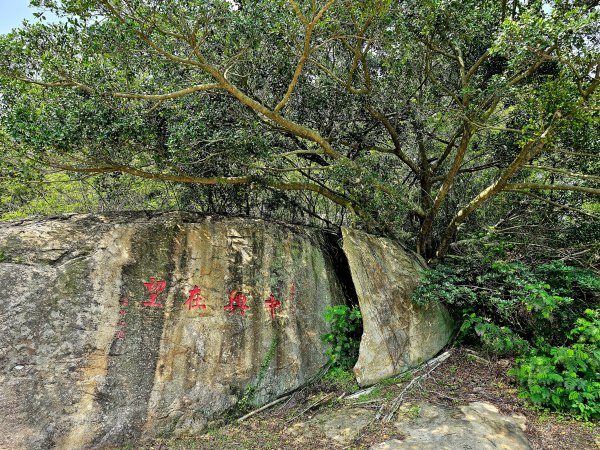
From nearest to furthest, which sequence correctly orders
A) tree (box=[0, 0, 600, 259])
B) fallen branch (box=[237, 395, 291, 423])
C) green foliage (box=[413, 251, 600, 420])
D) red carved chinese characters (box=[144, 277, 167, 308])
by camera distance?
tree (box=[0, 0, 600, 259])
green foliage (box=[413, 251, 600, 420])
fallen branch (box=[237, 395, 291, 423])
red carved chinese characters (box=[144, 277, 167, 308])

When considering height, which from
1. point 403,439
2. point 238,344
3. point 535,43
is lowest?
point 403,439

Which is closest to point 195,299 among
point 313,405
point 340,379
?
point 313,405

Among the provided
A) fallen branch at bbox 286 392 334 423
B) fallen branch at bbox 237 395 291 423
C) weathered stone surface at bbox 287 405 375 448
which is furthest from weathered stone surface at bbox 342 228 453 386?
fallen branch at bbox 237 395 291 423

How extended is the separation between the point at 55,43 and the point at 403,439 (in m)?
5.93

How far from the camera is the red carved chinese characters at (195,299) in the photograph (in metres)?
5.10

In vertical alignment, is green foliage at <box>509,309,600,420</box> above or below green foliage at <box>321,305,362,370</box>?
below

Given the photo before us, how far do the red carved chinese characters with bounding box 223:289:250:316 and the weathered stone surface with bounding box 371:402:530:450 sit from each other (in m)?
2.41

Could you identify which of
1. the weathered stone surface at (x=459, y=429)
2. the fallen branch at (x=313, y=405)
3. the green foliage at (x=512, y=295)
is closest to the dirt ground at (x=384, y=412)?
the fallen branch at (x=313, y=405)

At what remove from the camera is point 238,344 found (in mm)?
5145

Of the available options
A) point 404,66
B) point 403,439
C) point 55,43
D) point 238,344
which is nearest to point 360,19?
point 404,66

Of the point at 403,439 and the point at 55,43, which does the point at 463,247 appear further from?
the point at 55,43

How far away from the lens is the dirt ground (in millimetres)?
4234

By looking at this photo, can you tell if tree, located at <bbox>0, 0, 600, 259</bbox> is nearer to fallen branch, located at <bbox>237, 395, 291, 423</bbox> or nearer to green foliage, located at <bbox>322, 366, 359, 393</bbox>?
green foliage, located at <bbox>322, 366, 359, 393</bbox>

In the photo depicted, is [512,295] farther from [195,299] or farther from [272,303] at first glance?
[195,299]
